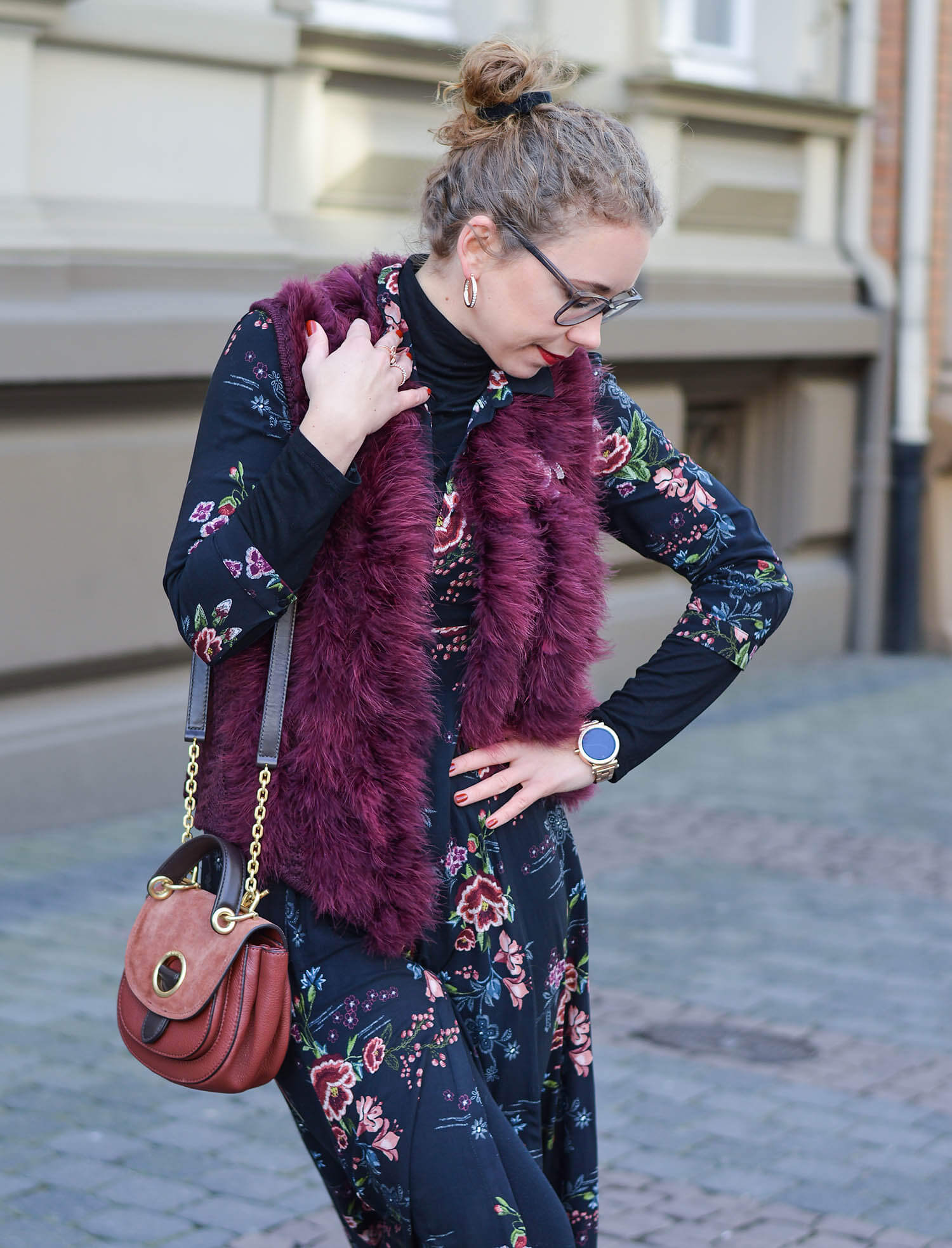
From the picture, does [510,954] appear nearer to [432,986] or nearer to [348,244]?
[432,986]

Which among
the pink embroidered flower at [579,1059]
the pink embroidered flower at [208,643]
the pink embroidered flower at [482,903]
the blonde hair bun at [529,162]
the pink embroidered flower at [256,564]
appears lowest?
the pink embroidered flower at [579,1059]

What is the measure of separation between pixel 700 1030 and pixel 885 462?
6531 mm

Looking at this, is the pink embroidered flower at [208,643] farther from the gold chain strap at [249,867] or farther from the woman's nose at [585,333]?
the woman's nose at [585,333]

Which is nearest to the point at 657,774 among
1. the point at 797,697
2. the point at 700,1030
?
the point at 797,697

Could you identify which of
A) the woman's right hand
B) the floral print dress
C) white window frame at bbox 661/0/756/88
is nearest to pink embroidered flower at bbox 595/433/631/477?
the floral print dress

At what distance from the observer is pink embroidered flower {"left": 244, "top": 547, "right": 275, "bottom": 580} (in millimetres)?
2068

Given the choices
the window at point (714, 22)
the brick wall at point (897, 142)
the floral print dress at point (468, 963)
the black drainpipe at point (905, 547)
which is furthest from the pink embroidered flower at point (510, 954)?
the brick wall at point (897, 142)

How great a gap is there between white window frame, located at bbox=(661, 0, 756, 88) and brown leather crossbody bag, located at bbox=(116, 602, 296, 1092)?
7.67 m

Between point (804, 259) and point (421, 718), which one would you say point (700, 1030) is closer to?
point (421, 718)

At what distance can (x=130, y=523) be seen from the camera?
6211mm

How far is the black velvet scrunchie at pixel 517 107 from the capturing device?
7.38 ft

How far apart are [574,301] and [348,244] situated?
16.8 feet

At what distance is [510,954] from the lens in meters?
2.34

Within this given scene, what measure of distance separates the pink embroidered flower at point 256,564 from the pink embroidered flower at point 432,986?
0.55 metres
